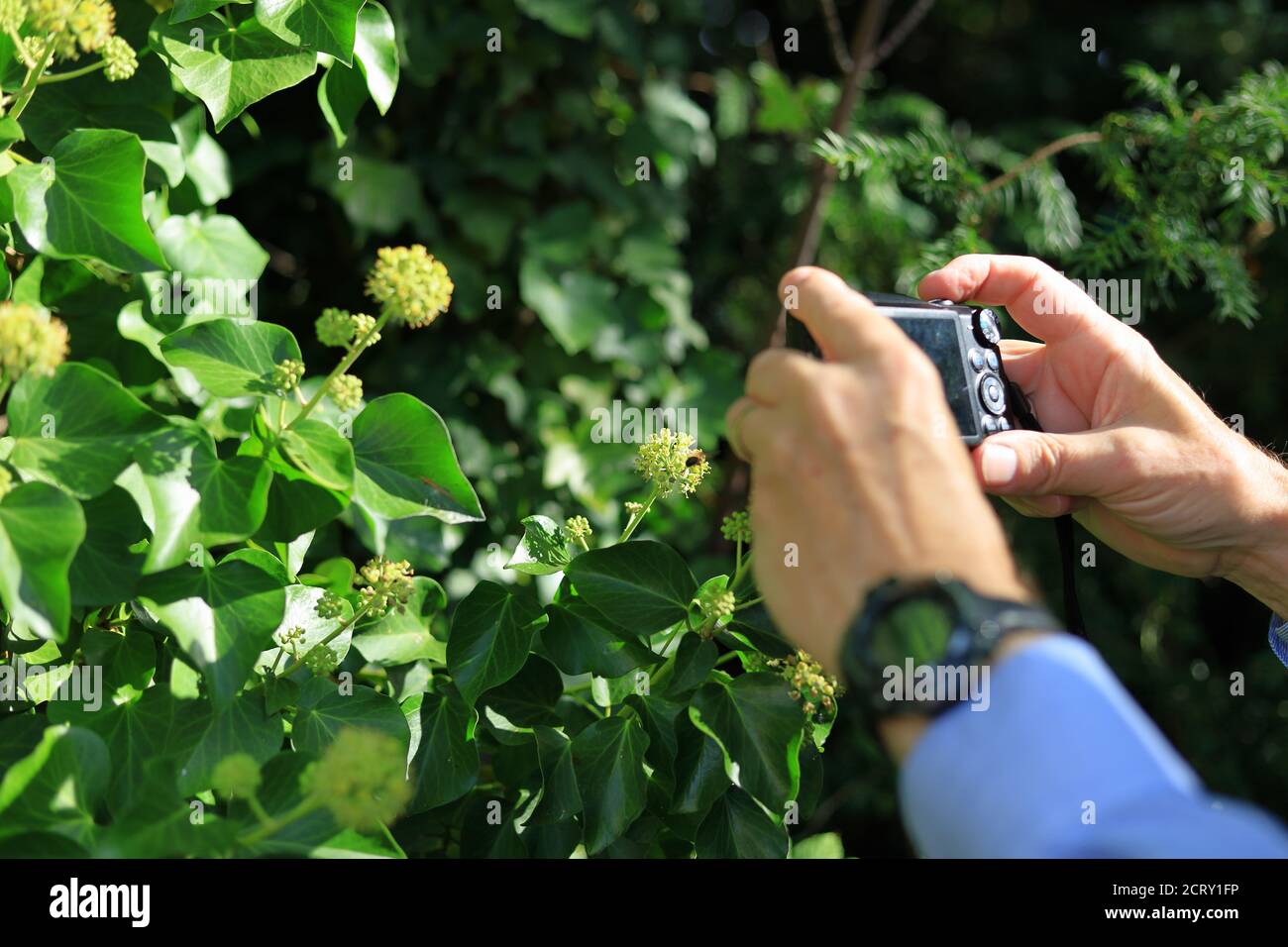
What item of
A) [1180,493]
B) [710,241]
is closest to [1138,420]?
[1180,493]

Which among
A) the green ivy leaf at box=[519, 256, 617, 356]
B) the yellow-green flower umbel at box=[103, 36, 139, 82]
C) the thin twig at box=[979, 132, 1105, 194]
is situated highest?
the thin twig at box=[979, 132, 1105, 194]

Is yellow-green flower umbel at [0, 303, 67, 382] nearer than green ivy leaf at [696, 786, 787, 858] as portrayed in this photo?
Yes

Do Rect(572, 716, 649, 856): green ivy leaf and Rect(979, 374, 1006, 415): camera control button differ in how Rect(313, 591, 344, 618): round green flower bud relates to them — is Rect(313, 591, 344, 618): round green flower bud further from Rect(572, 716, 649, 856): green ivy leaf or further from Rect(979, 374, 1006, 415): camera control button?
Rect(979, 374, 1006, 415): camera control button

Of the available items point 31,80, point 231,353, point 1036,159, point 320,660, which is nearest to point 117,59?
point 31,80

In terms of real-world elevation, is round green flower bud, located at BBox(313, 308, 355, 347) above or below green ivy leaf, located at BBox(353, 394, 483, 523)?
above

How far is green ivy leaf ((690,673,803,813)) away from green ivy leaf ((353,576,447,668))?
214 millimetres

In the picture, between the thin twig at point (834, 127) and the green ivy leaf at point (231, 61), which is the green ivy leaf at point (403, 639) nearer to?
the green ivy leaf at point (231, 61)

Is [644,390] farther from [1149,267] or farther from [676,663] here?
[676,663]

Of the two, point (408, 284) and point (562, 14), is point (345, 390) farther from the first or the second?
point (562, 14)

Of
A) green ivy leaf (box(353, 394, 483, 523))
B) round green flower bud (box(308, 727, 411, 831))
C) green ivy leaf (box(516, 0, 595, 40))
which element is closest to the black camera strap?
green ivy leaf (box(353, 394, 483, 523))

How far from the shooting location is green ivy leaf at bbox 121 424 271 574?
2.08 ft

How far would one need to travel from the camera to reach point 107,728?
2.24ft

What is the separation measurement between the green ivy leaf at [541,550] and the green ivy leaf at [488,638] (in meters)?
0.03

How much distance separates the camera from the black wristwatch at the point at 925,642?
574mm
